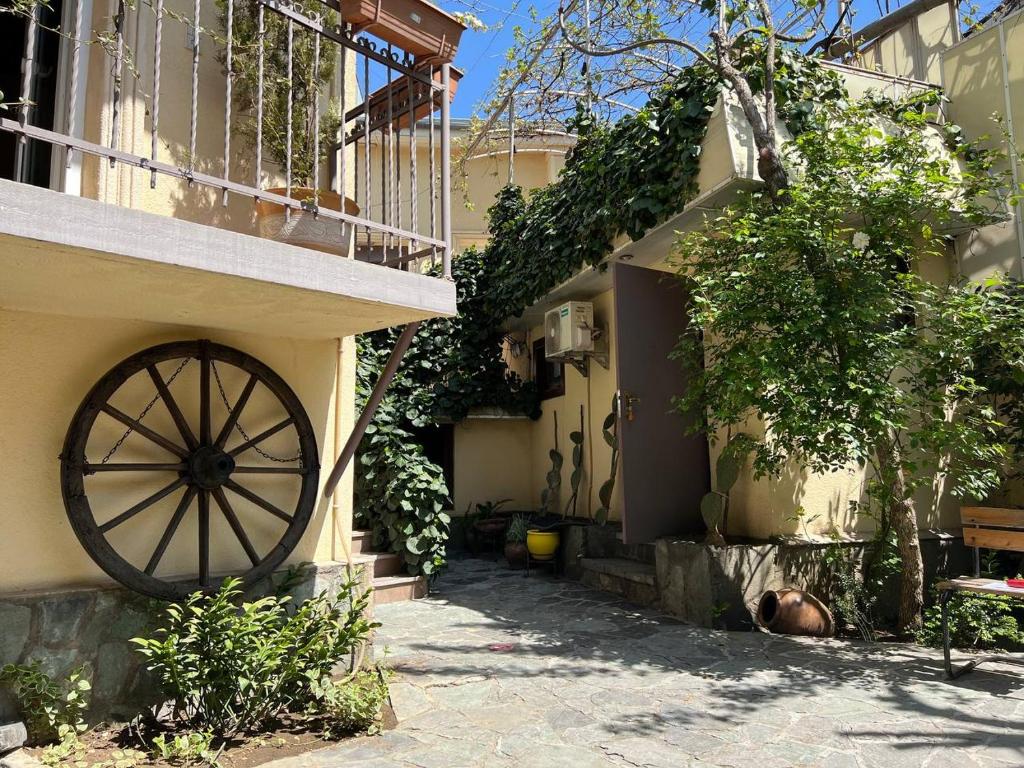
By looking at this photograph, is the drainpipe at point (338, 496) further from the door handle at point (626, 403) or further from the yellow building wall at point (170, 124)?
the door handle at point (626, 403)

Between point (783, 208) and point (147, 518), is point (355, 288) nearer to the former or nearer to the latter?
point (147, 518)

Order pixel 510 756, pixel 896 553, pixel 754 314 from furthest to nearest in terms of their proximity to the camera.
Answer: pixel 896 553 < pixel 754 314 < pixel 510 756

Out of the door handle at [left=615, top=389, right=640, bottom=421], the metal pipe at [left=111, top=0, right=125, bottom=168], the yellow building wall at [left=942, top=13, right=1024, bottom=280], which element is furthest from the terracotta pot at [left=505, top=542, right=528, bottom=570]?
the metal pipe at [left=111, top=0, right=125, bottom=168]

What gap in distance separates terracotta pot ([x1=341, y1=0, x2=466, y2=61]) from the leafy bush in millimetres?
3570

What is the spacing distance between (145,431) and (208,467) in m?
0.38

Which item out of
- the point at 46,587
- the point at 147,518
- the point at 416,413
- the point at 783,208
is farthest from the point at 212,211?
the point at 416,413

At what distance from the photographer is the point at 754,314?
16.1 feet

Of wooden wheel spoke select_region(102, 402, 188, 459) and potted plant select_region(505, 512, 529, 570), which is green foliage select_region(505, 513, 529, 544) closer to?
potted plant select_region(505, 512, 529, 570)

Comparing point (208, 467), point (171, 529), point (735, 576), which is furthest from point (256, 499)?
point (735, 576)

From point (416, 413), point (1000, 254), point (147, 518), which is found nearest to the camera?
point (147, 518)

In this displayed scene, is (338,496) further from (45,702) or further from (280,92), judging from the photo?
(280,92)

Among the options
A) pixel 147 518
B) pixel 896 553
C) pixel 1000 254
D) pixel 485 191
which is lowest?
pixel 896 553

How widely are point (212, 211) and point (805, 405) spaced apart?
3915 millimetres

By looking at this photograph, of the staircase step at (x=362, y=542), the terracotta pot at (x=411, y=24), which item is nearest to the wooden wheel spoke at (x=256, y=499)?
the terracotta pot at (x=411, y=24)
